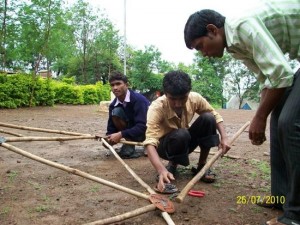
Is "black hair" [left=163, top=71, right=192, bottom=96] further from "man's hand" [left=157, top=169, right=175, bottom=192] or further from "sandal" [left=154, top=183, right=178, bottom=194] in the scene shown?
"sandal" [left=154, top=183, right=178, bottom=194]

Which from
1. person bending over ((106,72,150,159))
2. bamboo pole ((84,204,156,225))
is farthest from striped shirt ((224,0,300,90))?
person bending over ((106,72,150,159))

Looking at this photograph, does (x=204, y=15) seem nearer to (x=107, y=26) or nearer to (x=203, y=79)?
(x=203, y=79)

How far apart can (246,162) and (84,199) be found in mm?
2256

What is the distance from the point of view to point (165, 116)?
3.05 meters

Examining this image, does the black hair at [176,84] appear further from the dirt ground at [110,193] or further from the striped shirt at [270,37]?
the dirt ground at [110,193]

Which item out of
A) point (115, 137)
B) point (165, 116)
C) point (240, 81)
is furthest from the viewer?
point (240, 81)

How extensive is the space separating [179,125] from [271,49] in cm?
156

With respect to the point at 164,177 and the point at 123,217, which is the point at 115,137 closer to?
the point at 164,177

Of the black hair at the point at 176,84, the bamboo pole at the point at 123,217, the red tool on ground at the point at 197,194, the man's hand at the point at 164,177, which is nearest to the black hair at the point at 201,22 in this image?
the black hair at the point at 176,84

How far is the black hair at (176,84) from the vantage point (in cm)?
270

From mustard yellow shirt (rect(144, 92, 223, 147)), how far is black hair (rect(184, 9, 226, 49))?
94cm

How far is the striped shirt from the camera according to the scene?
69.8 inches

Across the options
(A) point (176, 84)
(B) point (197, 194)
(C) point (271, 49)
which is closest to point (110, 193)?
(B) point (197, 194)

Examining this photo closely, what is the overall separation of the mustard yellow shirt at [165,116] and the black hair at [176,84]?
0.26 m
